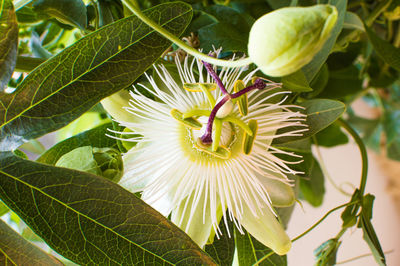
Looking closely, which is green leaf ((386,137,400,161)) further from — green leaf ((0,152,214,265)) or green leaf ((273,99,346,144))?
green leaf ((0,152,214,265))

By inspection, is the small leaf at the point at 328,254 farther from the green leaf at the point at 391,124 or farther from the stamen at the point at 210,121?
the green leaf at the point at 391,124

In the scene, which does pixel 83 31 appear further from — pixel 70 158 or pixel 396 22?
pixel 396 22

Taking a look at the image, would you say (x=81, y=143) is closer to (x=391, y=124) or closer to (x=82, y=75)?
(x=82, y=75)

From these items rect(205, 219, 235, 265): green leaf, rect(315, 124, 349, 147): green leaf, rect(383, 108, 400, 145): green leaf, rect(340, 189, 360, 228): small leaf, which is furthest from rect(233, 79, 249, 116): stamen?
rect(383, 108, 400, 145): green leaf

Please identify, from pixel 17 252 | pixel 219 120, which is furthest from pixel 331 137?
pixel 17 252

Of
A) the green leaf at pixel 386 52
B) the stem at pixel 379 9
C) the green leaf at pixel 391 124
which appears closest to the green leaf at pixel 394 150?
the green leaf at pixel 391 124
